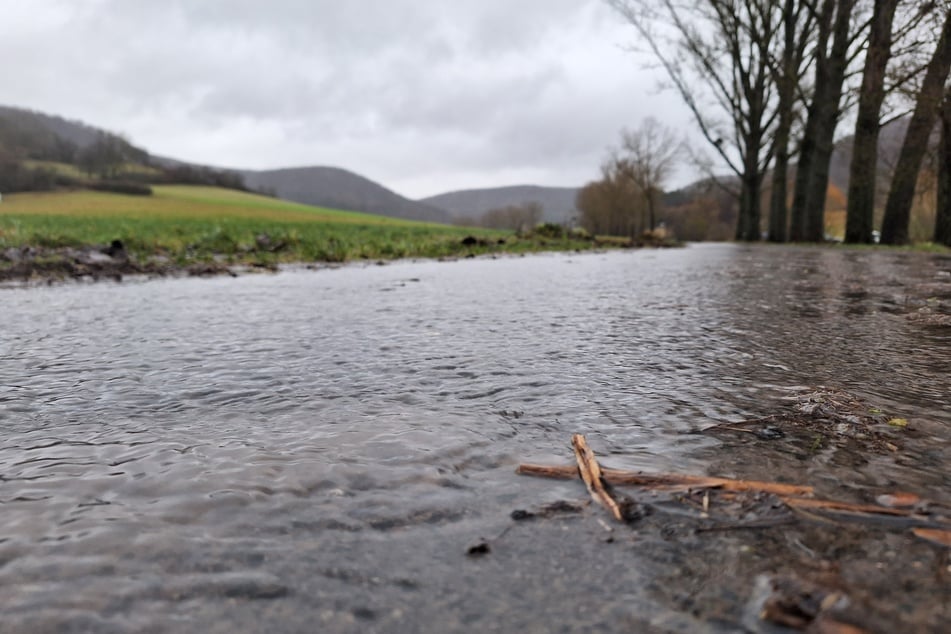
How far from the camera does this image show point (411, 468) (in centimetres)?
114

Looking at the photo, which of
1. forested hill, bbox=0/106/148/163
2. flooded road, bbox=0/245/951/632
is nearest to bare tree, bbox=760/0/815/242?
flooded road, bbox=0/245/951/632

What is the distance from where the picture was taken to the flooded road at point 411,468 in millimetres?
741

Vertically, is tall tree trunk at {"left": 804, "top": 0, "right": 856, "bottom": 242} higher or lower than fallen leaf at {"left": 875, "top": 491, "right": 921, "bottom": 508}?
higher

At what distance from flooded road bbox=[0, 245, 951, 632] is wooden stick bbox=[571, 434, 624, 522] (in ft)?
0.11

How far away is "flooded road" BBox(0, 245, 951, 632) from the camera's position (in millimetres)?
741

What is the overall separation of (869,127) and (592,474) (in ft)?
55.3

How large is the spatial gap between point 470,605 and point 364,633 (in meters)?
0.14

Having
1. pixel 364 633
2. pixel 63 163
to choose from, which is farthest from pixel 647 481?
pixel 63 163

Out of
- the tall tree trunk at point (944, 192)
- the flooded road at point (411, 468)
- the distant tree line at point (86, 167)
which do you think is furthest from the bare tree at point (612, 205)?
the flooded road at point (411, 468)

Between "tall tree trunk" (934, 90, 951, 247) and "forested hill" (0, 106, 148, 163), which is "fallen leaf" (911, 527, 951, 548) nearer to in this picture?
"tall tree trunk" (934, 90, 951, 247)

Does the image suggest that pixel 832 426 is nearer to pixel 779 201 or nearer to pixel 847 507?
pixel 847 507

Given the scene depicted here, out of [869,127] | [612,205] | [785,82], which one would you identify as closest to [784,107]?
[785,82]

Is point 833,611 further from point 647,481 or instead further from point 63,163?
point 63,163

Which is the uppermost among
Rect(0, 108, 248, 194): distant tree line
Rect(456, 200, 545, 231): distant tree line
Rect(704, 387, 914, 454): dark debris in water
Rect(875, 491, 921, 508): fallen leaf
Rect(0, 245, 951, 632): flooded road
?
Rect(0, 108, 248, 194): distant tree line
